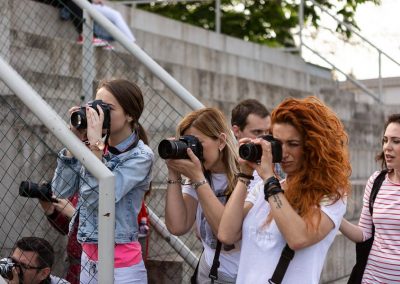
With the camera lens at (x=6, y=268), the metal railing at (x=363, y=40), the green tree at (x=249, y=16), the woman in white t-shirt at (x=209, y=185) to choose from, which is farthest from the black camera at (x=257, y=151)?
the green tree at (x=249, y=16)

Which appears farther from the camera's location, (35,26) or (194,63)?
(194,63)

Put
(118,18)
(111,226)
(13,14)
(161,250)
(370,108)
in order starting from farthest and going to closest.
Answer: (370,108), (118,18), (13,14), (161,250), (111,226)

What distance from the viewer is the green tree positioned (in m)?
13.7

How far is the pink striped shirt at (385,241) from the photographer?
3.42 m

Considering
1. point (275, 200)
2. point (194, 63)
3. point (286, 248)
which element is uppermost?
point (194, 63)

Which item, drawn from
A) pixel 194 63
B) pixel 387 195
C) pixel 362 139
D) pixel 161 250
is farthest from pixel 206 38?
pixel 387 195

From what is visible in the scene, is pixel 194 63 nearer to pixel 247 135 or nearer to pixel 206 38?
pixel 206 38

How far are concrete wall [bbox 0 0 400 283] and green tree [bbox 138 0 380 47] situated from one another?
285 centimetres

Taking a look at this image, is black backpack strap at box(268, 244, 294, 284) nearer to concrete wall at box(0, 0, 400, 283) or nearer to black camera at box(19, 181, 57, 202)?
concrete wall at box(0, 0, 400, 283)

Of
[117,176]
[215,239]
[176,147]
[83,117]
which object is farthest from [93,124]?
[215,239]

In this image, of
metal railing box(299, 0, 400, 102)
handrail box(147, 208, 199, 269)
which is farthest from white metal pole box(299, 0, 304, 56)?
handrail box(147, 208, 199, 269)

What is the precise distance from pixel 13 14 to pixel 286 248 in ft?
13.9

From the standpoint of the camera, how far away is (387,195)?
3.53 meters

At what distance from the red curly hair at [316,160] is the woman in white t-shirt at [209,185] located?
441mm
